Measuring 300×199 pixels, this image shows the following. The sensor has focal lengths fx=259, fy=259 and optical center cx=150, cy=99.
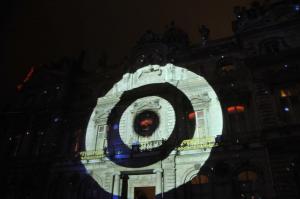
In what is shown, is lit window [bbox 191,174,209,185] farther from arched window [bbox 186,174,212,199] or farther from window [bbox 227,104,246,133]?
window [bbox 227,104,246,133]

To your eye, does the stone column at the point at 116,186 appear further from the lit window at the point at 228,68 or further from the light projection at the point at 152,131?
the lit window at the point at 228,68

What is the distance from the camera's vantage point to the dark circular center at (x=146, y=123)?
2094cm

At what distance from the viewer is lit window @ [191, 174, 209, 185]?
17453 millimetres

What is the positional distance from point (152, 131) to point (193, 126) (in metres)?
3.32

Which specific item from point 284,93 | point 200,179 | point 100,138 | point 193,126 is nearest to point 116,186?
point 100,138

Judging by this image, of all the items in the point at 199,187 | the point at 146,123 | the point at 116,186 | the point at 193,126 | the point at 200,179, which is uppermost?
the point at 146,123

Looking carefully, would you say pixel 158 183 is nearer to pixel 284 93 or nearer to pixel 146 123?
pixel 146 123

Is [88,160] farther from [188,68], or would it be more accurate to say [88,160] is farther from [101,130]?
[188,68]

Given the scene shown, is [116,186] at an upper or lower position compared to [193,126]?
lower

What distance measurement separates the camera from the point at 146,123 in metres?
21.3

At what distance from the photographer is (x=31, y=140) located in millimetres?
24906

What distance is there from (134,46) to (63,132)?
10.8m

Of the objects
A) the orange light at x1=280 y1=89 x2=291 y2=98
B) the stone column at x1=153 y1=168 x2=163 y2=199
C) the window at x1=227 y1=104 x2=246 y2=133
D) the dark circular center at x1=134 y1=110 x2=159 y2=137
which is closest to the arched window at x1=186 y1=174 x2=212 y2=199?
the stone column at x1=153 y1=168 x2=163 y2=199

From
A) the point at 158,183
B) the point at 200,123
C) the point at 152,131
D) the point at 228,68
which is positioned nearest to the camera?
the point at 158,183
